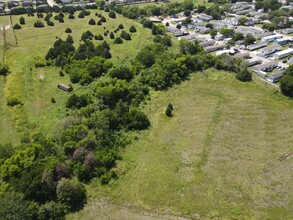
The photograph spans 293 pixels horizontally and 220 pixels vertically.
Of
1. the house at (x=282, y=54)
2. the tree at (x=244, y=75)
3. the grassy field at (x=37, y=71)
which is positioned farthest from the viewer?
the house at (x=282, y=54)

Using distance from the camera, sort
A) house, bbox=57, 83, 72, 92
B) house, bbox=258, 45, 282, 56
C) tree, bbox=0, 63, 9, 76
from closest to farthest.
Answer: house, bbox=57, 83, 72, 92 < tree, bbox=0, 63, 9, 76 < house, bbox=258, 45, 282, 56

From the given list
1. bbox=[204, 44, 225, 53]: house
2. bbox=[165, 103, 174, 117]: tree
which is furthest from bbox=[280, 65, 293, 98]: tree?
bbox=[204, 44, 225, 53]: house

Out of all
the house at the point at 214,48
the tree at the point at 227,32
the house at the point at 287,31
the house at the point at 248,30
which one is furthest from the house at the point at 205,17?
the house at the point at 214,48

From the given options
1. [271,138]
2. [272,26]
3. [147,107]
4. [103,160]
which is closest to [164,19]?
[272,26]

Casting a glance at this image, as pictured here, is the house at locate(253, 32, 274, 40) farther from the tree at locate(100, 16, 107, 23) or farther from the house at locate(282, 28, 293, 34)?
the tree at locate(100, 16, 107, 23)

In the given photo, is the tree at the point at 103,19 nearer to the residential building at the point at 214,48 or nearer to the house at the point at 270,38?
the residential building at the point at 214,48

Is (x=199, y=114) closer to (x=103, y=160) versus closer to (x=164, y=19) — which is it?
(x=103, y=160)

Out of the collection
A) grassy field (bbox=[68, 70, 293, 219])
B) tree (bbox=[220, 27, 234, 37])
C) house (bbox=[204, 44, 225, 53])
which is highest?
tree (bbox=[220, 27, 234, 37])

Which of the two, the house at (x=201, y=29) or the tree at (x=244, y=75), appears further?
the house at (x=201, y=29)
